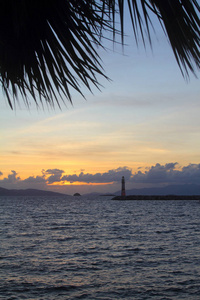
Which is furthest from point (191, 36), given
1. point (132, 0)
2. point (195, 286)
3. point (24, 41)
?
point (195, 286)

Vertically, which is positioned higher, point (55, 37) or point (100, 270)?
point (55, 37)

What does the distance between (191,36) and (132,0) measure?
0.32m

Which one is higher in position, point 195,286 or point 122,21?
point 122,21

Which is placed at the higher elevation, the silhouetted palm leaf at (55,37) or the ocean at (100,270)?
the silhouetted palm leaf at (55,37)

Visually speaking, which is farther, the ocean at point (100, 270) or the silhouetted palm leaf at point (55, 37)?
the ocean at point (100, 270)

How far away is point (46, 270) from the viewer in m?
11.6

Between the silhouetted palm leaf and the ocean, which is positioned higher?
the silhouetted palm leaf

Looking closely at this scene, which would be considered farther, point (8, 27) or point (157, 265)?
point (157, 265)

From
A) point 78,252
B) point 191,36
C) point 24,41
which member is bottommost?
point 78,252

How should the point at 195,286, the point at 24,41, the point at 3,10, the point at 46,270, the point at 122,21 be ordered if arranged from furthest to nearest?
the point at 46,270 → the point at 195,286 → the point at 24,41 → the point at 3,10 → the point at 122,21

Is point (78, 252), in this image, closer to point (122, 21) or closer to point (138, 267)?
point (138, 267)

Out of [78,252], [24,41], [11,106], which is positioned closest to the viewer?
[24,41]

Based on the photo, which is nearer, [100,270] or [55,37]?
[55,37]

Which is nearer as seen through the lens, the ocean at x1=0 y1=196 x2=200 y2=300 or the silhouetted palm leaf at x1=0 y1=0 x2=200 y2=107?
the silhouetted palm leaf at x1=0 y1=0 x2=200 y2=107
